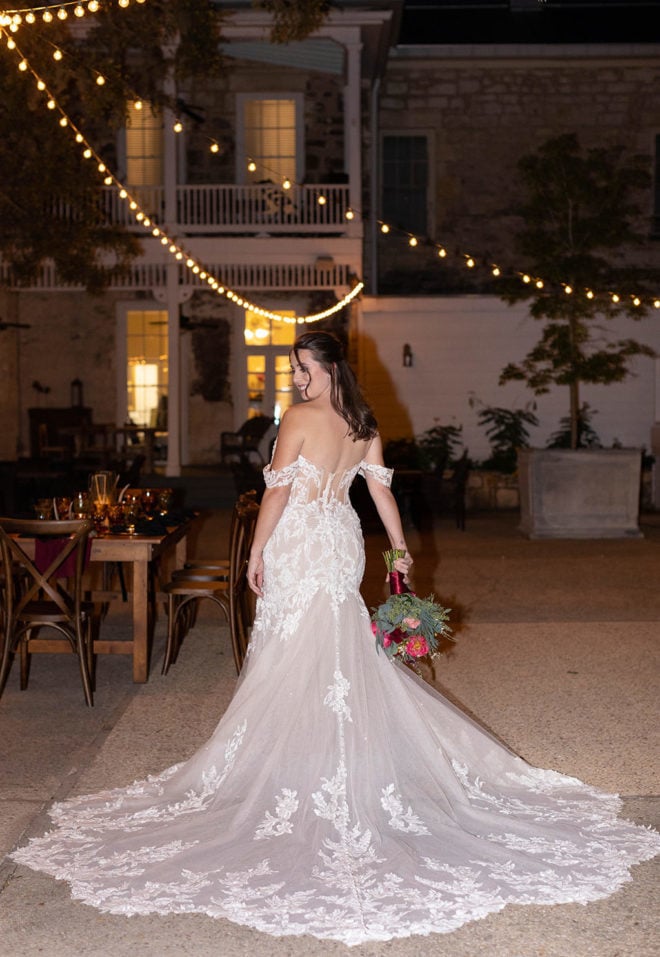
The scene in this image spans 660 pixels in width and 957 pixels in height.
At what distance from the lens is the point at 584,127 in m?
20.2

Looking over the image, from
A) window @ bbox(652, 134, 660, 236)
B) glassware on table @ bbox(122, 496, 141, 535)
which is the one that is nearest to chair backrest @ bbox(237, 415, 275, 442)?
window @ bbox(652, 134, 660, 236)

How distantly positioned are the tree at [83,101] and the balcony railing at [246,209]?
12.9ft

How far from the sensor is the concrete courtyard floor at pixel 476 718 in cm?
368

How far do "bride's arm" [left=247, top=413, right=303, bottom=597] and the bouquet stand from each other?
0.55 m

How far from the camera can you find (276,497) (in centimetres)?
496

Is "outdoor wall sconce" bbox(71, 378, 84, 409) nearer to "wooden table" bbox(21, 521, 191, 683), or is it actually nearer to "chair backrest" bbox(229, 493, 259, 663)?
"chair backrest" bbox(229, 493, 259, 663)

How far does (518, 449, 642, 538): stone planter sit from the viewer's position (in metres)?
14.1

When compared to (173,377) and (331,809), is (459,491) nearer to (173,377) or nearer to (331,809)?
(173,377)

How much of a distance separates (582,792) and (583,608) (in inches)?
182

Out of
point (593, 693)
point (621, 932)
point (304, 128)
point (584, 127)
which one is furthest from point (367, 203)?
point (621, 932)

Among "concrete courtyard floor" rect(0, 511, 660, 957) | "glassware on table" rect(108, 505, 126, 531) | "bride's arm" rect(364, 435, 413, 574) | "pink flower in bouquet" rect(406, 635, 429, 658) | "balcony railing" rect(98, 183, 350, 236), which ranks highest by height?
"balcony railing" rect(98, 183, 350, 236)

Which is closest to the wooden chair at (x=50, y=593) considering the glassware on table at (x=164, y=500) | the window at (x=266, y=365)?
the glassware on table at (x=164, y=500)

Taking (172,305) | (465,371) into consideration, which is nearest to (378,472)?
(172,305)

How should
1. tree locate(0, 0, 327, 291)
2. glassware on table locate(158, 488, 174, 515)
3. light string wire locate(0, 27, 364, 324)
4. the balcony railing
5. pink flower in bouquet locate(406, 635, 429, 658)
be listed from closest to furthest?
pink flower in bouquet locate(406, 635, 429, 658)
glassware on table locate(158, 488, 174, 515)
tree locate(0, 0, 327, 291)
light string wire locate(0, 27, 364, 324)
the balcony railing
